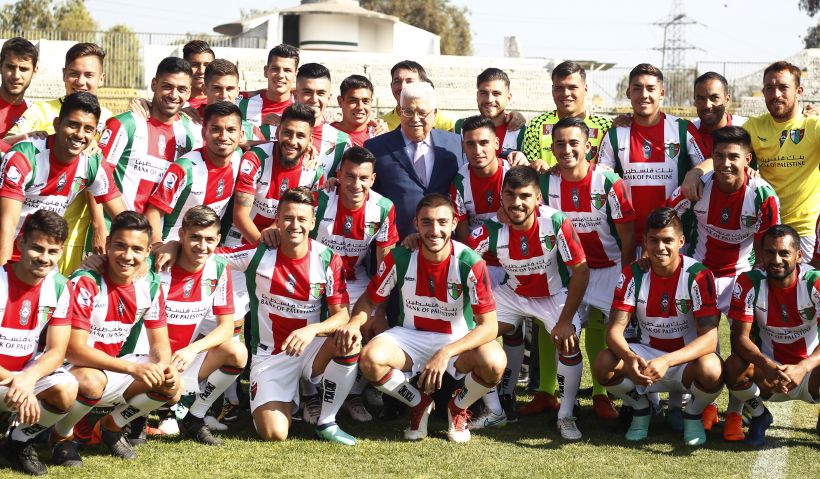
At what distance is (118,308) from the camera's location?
535 centimetres

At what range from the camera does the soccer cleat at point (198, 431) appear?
5.63 meters

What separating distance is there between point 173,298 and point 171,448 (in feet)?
2.89

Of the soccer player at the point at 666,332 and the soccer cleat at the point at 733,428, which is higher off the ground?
the soccer player at the point at 666,332

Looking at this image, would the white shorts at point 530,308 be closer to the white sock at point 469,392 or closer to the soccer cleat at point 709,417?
the white sock at point 469,392

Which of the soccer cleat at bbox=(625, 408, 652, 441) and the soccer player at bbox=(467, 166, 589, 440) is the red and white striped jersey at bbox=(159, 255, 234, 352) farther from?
the soccer cleat at bbox=(625, 408, 652, 441)

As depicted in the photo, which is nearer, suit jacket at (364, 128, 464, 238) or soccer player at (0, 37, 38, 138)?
soccer player at (0, 37, 38, 138)

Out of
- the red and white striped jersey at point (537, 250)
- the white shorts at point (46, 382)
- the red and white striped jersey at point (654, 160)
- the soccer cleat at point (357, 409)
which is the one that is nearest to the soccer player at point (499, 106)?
the red and white striped jersey at point (654, 160)

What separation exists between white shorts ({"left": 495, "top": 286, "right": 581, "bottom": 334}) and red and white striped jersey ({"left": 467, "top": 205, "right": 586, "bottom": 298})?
4cm

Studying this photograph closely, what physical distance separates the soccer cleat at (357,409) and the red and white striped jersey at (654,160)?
2.22 metres

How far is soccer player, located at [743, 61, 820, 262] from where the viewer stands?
6.64 m

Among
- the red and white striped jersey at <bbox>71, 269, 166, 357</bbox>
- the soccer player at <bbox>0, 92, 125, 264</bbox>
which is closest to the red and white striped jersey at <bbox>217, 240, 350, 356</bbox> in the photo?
the red and white striped jersey at <bbox>71, 269, 166, 357</bbox>

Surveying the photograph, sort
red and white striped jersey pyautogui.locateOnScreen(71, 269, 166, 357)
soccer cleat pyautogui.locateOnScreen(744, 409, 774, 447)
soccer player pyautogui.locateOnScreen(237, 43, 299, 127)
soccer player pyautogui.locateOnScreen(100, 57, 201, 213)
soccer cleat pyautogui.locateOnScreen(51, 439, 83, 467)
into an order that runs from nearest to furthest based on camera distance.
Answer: soccer cleat pyautogui.locateOnScreen(51, 439, 83, 467) → red and white striped jersey pyautogui.locateOnScreen(71, 269, 166, 357) → soccer cleat pyautogui.locateOnScreen(744, 409, 774, 447) → soccer player pyautogui.locateOnScreen(100, 57, 201, 213) → soccer player pyautogui.locateOnScreen(237, 43, 299, 127)

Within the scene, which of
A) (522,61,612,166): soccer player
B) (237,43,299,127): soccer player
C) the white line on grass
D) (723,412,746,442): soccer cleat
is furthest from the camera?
(237,43,299,127): soccer player

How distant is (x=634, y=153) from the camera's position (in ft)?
22.1
